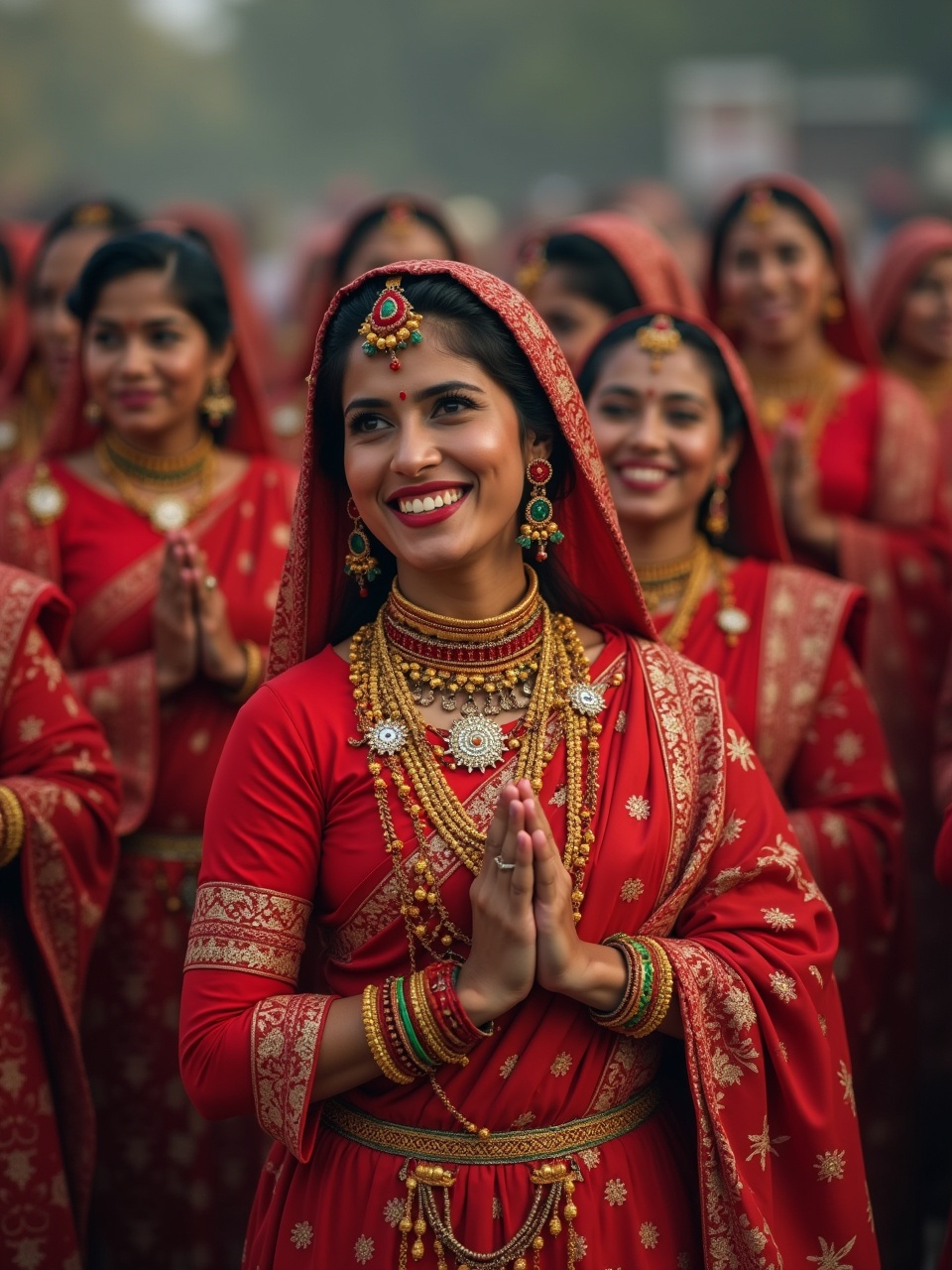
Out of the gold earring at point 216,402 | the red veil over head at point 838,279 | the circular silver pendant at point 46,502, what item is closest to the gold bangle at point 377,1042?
the circular silver pendant at point 46,502

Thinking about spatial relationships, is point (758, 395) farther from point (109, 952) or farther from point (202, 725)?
point (109, 952)

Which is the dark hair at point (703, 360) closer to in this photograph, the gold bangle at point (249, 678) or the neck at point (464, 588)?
the gold bangle at point (249, 678)

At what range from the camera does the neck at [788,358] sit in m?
4.48

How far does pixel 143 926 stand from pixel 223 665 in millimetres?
608

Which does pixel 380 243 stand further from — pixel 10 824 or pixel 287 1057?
pixel 287 1057

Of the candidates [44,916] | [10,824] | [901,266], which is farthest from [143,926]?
[901,266]

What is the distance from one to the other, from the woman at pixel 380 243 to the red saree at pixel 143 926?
142 centimetres

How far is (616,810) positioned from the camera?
2.11m

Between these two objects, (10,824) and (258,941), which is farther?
(10,824)

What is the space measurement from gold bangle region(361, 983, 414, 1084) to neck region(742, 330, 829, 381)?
2.99 m

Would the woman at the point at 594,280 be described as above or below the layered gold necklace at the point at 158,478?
above

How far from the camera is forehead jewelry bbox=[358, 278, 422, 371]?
2035 millimetres

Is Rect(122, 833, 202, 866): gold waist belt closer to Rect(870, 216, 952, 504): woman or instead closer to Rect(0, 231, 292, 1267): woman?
Rect(0, 231, 292, 1267): woman

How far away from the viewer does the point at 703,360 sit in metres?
3.20
